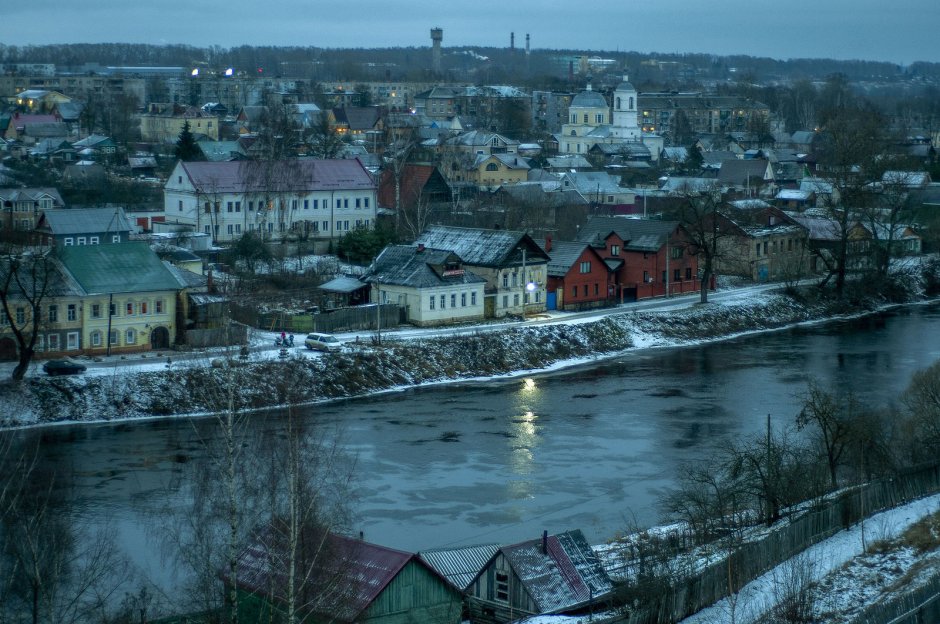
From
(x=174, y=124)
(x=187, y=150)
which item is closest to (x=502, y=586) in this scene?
(x=187, y=150)

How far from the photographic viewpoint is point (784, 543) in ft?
42.2

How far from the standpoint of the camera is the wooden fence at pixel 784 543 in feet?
37.1

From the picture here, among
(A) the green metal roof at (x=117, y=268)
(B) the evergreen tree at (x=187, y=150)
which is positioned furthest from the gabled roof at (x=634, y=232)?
(B) the evergreen tree at (x=187, y=150)

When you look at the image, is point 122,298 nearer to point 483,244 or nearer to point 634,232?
point 483,244

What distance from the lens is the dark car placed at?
19.4 m

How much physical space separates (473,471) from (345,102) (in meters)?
60.4

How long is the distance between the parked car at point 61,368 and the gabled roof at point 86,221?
792cm

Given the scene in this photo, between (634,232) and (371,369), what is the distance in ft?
29.2

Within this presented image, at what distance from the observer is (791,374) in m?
22.9

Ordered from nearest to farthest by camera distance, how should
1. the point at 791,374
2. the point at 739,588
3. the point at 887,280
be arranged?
1. the point at 739,588
2. the point at 791,374
3. the point at 887,280

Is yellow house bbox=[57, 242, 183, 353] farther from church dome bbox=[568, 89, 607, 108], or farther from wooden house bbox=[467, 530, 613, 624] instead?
church dome bbox=[568, 89, 607, 108]

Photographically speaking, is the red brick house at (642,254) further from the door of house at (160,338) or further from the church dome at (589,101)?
the church dome at (589,101)

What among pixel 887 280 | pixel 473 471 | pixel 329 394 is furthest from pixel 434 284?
pixel 887 280

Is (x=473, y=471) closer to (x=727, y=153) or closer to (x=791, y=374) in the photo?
(x=791, y=374)
